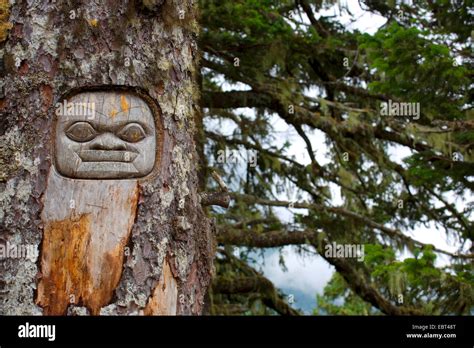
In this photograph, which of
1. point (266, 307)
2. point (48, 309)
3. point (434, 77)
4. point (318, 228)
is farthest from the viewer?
point (266, 307)

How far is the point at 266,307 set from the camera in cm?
894

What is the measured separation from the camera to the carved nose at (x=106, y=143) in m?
3.16

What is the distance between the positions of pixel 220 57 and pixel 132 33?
437 cm

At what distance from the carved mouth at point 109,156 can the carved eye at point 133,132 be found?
2.7 inches

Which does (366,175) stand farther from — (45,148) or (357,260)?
(45,148)

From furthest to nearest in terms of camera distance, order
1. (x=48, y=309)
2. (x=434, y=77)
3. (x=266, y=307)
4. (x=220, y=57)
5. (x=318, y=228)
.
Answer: (x=266, y=307), (x=318, y=228), (x=220, y=57), (x=434, y=77), (x=48, y=309)

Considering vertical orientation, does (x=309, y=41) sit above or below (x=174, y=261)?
above

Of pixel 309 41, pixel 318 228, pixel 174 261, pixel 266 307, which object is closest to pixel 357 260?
pixel 318 228

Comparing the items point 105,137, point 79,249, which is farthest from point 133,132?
point 79,249

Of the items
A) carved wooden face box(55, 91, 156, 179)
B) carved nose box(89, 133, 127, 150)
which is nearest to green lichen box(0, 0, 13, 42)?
carved wooden face box(55, 91, 156, 179)

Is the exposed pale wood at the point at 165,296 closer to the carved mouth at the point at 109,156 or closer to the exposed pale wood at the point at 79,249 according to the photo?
the exposed pale wood at the point at 79,249

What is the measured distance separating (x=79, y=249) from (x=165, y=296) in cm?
44

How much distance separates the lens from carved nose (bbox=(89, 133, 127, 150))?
3.16m

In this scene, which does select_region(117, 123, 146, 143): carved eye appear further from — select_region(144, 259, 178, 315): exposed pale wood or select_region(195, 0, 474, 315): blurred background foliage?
select_region(195, 0, 474, 315): blurred background foliage
